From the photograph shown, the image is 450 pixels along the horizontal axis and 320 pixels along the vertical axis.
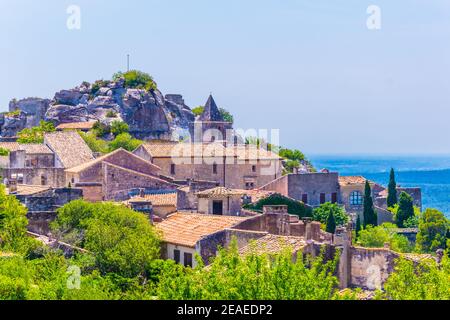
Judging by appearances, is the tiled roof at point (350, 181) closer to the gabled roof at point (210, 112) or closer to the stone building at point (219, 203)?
the gabled roof at point (210, 112)

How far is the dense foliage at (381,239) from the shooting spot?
46.4m

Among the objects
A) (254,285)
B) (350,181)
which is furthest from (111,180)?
(254,285)

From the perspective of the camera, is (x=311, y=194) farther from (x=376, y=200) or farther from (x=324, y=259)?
(x=324, y=259)

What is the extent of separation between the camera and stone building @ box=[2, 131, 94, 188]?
54375mm

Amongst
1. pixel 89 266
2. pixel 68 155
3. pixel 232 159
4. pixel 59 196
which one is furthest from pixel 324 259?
pixel 68 155

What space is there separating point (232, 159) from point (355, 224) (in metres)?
8.57

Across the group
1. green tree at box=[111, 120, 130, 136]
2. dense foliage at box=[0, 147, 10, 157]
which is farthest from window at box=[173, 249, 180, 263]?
green tree at box=[111, 120, 130, 136]

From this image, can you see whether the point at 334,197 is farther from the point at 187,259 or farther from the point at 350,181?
the point at 187,259

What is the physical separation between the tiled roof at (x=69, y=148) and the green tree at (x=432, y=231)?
21.3 metres

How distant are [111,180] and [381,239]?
14.3 m

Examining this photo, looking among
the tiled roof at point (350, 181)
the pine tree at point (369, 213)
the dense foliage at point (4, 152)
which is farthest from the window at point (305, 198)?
the dense foliage at point (4, 152)

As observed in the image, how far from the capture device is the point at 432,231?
5278 cm

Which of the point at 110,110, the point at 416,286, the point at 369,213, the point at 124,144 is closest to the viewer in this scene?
the point at 416,286

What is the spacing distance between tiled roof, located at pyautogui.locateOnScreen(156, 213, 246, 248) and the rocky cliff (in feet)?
164
